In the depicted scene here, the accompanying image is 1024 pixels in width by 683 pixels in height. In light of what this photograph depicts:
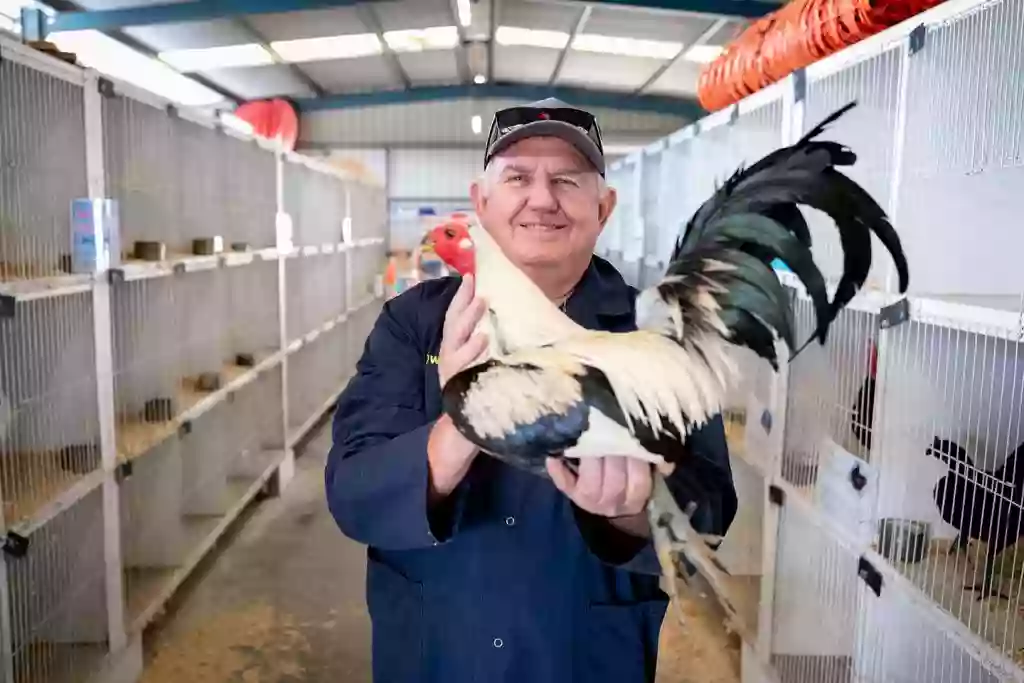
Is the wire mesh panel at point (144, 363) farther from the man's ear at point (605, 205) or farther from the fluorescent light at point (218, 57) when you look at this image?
the fluorescent light at point (218, 57)

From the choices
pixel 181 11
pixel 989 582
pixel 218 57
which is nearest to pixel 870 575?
pixel 989 582

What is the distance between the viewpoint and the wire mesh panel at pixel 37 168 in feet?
6.54

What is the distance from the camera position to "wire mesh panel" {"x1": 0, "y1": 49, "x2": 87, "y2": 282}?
6.54 feet

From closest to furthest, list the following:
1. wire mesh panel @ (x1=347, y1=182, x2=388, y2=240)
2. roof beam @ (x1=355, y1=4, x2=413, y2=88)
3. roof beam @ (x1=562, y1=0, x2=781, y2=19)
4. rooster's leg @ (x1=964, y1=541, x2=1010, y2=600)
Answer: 1. rooster's leg @ (x1=964, y1=541, x2=1010, y2=600)
2. roof beam @ (x1=562, y1=0, x2=781, y2=19)
3. roof beam @ (x1=355, y1=4, x2=413, y2=88)
4. wire mesh panel @ (x1=347, y1=182, x2=388, y2=240)

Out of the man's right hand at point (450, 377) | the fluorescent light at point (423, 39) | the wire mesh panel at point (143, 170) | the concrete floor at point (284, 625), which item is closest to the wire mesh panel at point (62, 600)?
the concrete floor at point (284, 625)

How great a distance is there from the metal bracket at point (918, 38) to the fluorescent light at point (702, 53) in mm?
4662

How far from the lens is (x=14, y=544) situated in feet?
6.09

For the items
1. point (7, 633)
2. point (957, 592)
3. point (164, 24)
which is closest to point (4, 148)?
point (7, 633)

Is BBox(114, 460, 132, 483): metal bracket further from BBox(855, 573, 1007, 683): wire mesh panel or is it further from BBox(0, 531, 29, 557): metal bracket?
BBox(855, 573, 1007, 683): wire mesh panel

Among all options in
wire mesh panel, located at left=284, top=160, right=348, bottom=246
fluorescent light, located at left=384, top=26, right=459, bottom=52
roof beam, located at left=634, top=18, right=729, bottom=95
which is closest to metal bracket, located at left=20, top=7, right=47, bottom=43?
wire mesh panel, located at left=284, top=160, right=348, bottom=246

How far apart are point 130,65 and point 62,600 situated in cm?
522

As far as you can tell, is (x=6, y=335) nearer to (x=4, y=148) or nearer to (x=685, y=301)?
(x=4, y=148)

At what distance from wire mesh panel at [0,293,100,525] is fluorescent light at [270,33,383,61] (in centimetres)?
468

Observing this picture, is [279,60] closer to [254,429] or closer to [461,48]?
[461,48]
